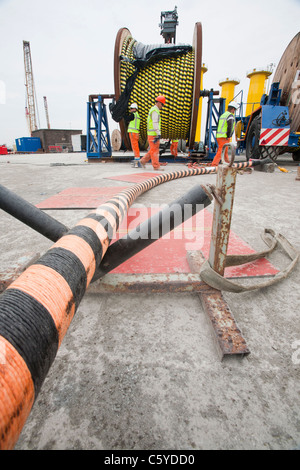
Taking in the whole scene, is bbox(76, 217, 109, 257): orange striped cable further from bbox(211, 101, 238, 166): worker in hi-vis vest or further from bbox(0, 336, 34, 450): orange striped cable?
bbox(211, 101, 238, 166): worker in hi-vis vest

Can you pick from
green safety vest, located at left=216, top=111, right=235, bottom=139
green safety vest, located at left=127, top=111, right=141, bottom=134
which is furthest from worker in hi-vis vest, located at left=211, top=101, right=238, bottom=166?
green safety vest, located at left=127, top=111, right=141, bottom=134

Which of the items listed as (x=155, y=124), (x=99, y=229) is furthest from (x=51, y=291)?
(x=155, y=124)

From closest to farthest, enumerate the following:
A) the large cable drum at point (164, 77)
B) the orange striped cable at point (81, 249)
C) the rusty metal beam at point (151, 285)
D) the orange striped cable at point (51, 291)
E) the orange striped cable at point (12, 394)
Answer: the orange striped cable at point (12, 394) < the orange striped cable at point (51, 291) < the orange striped cable at point (81, 249) < the rusty metal beam at point (151, 285) < the large cable drum at point (164, 77)

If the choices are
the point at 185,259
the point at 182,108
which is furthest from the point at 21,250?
the point at 182,108

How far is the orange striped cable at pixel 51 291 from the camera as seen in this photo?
0.59 metres

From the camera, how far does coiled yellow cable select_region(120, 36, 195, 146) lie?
238 inches

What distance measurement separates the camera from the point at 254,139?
6734 mm

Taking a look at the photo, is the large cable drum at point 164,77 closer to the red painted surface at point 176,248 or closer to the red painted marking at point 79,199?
the red painted marking at point 79,199

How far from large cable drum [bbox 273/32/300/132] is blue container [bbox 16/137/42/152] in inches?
1083

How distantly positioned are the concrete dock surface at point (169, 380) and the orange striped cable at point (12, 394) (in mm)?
268

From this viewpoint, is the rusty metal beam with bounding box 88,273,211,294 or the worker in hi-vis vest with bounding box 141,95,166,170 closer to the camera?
the rusty metal beam with bounding box 88,273,211,294

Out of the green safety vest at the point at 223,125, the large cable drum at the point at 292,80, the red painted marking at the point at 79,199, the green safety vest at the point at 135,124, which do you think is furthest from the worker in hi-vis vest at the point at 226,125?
the red painted marking at the point at 79,199

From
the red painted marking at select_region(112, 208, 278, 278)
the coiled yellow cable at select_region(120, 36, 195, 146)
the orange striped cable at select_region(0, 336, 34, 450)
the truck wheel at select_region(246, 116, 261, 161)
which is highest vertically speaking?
the coiled yellow cable at select_region(120, 36, 195, 146)

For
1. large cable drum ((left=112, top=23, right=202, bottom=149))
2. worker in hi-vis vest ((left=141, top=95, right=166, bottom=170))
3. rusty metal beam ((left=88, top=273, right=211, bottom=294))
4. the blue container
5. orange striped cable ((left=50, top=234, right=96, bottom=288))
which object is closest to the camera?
orange striped cable ((left=50, top=234, right=96, bottom=288))
